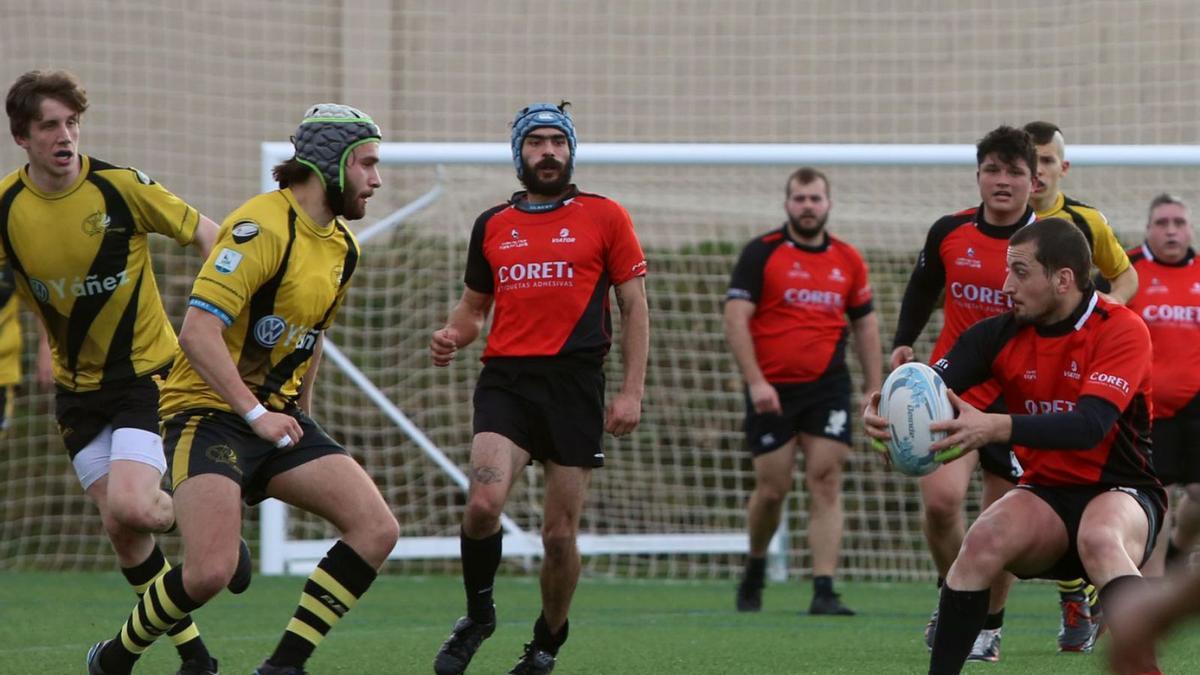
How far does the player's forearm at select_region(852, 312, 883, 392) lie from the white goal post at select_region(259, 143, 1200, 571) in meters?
A: 1.26

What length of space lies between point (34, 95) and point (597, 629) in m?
3.84

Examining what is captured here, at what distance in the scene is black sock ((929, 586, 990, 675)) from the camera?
15.9ft

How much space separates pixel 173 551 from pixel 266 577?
151 cm

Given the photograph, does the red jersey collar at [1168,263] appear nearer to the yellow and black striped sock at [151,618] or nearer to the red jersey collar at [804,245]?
the red jersey collar at [804,245]

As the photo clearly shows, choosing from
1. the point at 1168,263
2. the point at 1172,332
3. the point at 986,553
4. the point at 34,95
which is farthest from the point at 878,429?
the point at 1168,263

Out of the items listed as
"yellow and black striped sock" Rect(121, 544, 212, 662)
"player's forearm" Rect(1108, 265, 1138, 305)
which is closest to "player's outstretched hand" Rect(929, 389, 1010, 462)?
"player's forearm" Rect(1108, 265, 1138, 305)

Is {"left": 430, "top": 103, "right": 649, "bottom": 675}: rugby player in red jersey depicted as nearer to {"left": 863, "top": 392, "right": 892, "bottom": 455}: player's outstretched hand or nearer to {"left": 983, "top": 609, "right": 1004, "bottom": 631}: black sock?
{"left": 863, "top": 392, "right": 892, "bottom": 455}: player's outstretched hand

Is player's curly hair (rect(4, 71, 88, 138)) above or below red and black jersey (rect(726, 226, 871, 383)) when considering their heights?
above

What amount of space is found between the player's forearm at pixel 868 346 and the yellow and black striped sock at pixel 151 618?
191 inches

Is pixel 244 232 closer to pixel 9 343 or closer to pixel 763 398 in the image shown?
pixel 763 398

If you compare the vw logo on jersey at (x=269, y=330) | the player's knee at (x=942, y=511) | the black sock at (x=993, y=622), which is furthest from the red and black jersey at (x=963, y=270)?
the vw logo on jersey at (x=269, y=330)

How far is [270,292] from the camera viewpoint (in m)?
5.19

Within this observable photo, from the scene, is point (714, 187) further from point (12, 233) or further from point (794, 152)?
point (12, 233)

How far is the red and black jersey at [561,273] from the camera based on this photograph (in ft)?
20.5
